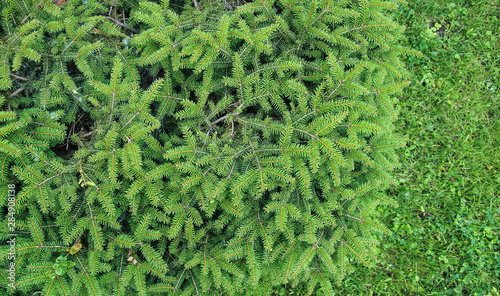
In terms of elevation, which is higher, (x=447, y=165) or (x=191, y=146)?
(x=191, y=146)

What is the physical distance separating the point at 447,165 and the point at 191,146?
3621 millimetres

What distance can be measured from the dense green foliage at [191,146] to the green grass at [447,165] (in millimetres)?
1616

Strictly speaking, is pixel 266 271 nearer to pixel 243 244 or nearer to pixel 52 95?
Result: pixel 243 244

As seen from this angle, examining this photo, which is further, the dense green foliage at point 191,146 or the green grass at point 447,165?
the green grass at point 447,165

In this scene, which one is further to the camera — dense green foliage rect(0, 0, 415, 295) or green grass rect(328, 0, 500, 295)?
green grass rect(328, 0, 500, 295)

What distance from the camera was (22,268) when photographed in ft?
7.48

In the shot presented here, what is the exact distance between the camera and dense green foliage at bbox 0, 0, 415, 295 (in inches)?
87.4

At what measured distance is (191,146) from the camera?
7.64 feet

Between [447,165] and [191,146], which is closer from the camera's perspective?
[191,146]

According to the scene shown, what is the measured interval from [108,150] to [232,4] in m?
1.85

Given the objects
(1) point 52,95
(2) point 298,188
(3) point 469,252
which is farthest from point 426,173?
(1) point 52,95

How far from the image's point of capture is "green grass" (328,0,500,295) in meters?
3.68

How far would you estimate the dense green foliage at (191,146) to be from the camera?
2221 millimetres

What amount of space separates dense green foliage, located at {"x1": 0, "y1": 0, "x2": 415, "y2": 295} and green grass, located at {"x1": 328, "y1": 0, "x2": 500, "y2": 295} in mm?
1616
